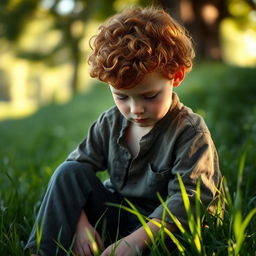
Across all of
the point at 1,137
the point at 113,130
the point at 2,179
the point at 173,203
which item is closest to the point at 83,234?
the point at 173,203

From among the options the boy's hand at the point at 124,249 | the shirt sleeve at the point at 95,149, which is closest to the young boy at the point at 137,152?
the boy's hand at the point at 124,249

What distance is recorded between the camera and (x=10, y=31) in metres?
15.0

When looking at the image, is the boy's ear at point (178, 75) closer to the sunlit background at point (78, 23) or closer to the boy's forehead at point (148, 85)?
the boy's forehead at point (148, 85)

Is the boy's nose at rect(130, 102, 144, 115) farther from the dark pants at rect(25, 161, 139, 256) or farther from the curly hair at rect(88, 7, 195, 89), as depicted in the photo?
the dark pants at rect(25, 161, 139, 256)

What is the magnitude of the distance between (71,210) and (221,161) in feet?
4.43

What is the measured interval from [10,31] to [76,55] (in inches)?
101

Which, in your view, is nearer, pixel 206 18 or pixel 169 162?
pixel 169 162

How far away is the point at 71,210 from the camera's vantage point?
6.81 feet

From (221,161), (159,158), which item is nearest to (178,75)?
(159,158)

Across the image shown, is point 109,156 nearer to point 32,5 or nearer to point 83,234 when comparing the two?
point 83,234

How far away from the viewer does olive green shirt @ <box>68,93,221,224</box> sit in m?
1.98

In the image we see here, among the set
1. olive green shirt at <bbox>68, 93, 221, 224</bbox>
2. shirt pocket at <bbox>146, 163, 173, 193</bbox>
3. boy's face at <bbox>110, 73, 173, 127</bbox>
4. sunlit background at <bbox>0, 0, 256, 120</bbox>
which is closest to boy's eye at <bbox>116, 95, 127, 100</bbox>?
boy's face at <bbox>110, 73, 173, 127</bbox>

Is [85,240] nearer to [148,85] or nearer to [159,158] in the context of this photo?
[159,158]

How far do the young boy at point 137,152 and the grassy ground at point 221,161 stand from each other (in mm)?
195
